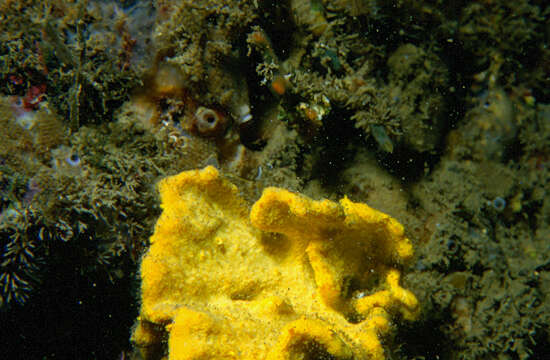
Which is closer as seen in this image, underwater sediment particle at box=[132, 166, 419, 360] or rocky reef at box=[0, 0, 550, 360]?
underwater sediment particle at box=[132, 166, 419, 360]

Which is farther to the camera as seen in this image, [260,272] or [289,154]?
[289,154]

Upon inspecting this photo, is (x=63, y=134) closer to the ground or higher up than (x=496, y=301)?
higher up

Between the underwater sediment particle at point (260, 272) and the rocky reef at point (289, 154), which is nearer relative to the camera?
the underwater sediment particle at point (260, 272)

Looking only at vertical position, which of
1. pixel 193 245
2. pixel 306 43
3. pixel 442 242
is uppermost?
pixel 306 43

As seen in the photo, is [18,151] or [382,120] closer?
[18,151]

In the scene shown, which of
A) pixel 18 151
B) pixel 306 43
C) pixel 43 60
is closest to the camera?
pixel 18 151

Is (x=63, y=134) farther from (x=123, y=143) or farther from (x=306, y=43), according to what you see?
(x=306, y=43)

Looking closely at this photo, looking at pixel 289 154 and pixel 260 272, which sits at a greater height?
pixel 289 154

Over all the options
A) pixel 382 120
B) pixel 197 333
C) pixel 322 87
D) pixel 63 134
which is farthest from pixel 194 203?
pixel 382 120
